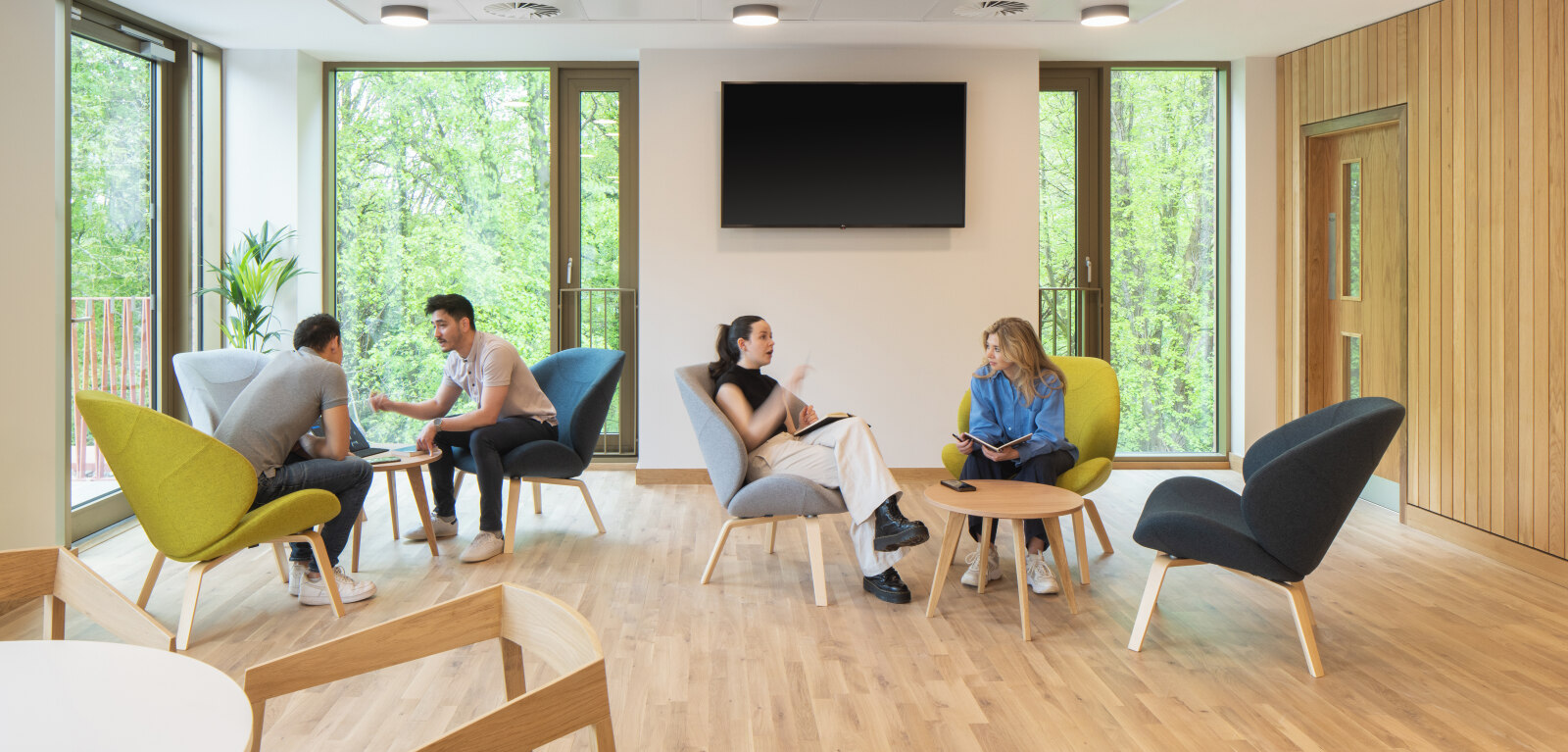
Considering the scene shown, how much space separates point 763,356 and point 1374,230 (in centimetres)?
350

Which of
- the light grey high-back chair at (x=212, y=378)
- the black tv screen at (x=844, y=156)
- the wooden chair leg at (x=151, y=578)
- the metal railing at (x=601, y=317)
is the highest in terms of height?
the black tv screen at (x=844, y=156)

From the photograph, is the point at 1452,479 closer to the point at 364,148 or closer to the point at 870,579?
the point at 870,579

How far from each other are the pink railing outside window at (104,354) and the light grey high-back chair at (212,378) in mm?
601

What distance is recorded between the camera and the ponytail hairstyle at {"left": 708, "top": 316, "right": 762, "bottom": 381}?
13.9ft

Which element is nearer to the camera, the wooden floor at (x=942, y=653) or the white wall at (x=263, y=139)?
the wooden floor at (x=942, y=653)

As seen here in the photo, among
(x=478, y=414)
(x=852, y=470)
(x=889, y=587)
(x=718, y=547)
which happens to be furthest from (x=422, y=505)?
(x=889, y=587)

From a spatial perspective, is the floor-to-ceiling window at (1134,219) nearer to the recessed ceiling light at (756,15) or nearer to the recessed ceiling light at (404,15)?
the recessed ceiling light at (756,15)

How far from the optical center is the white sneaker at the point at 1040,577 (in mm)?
3941

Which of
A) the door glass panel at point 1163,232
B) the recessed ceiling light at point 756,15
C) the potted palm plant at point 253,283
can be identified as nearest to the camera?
the recessed ceiling light at point 756,15

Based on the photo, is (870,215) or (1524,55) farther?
(870,215)

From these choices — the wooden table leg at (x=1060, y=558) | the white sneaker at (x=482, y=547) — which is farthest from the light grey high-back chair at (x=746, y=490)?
the white sneaker at (x=482, y=547)

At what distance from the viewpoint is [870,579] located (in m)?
3.96

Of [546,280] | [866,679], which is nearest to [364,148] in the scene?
[546,280]

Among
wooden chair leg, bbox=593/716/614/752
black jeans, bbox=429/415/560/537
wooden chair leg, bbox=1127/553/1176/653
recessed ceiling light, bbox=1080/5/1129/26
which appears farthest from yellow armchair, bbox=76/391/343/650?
recessed ceiling light, bbox=1080/5/1129/26
